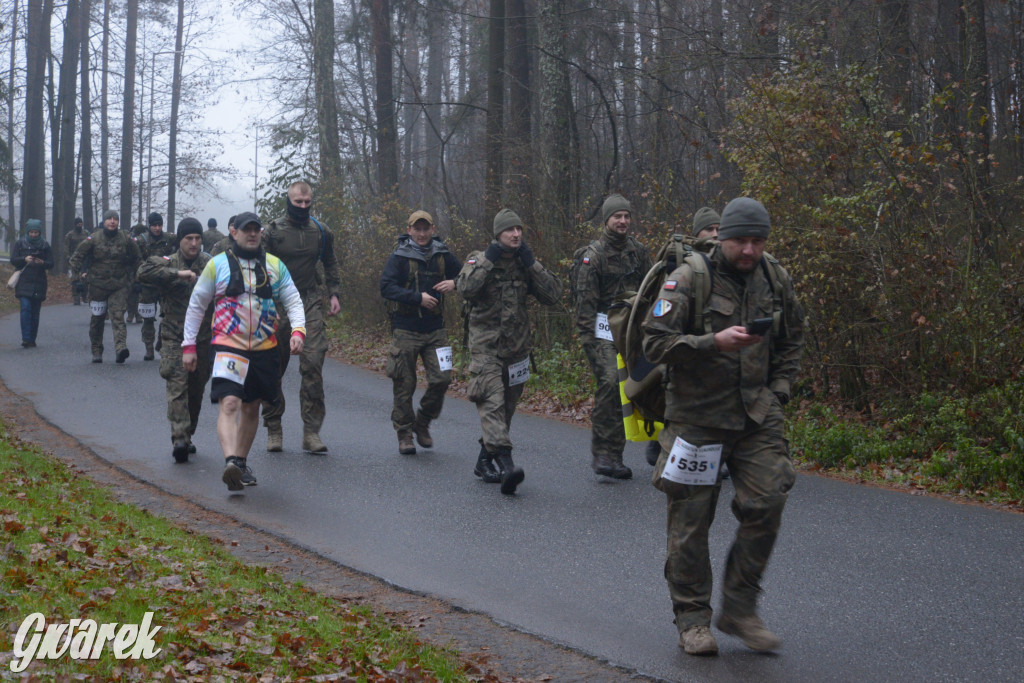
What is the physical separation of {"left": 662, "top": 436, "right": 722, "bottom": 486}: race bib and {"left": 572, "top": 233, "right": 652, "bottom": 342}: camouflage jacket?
4052 millimetres

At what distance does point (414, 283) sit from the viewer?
1024 centimetres

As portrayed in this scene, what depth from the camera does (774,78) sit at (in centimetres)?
1232

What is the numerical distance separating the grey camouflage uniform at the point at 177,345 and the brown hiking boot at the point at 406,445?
1.86 meters

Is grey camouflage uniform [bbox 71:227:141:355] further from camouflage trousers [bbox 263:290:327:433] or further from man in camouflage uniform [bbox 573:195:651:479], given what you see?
man in camouflage uniform [bbox 573:195:651:479]

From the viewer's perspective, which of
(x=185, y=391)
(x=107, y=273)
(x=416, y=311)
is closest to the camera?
(x=185, y=391)

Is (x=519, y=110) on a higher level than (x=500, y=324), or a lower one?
higher

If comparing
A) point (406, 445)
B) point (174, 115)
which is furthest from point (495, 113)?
point (174, 115)

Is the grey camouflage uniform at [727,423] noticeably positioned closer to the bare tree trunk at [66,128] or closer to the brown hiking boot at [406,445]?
the brown hiking boot at [406,445]

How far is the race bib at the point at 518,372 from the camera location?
916cm

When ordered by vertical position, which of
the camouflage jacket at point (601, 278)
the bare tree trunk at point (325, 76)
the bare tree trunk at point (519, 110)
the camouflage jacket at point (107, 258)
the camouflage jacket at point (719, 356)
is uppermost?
the bare tree trunk at point (325, 76)

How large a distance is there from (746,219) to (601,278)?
13.8 ft

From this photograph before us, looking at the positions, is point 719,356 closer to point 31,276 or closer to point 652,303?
point 652,303

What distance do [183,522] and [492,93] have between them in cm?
1466

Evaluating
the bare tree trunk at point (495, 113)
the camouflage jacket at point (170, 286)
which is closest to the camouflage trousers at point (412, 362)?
the camouflage jacket at point (170, 286)
